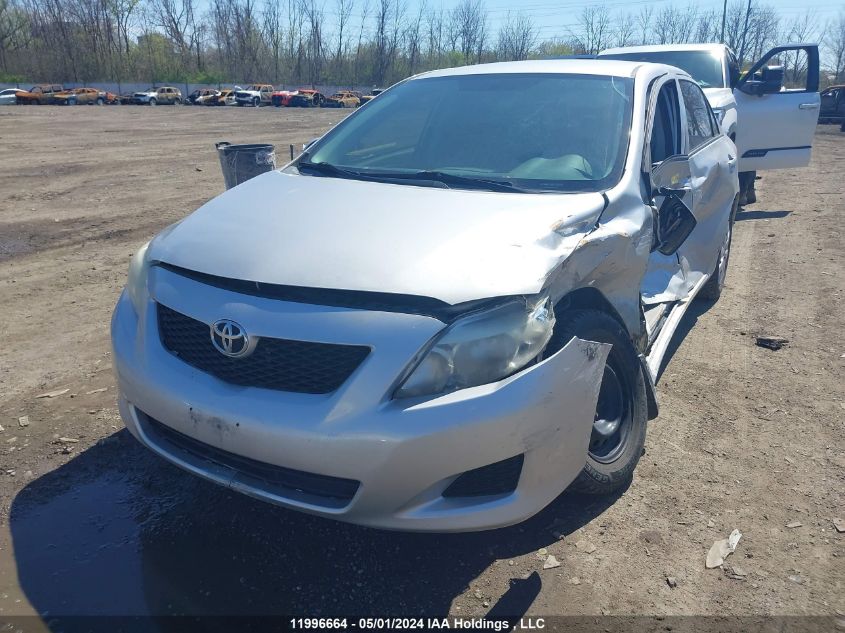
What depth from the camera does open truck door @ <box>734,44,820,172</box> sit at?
8672mm

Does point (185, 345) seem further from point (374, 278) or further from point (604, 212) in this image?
point (604, 212)

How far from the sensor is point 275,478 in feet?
7.63

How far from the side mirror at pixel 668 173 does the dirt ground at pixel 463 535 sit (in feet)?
4.14

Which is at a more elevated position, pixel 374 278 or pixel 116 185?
pixel 374 278

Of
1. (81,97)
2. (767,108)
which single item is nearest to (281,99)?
(81,97)

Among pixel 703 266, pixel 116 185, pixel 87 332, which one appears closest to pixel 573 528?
pixel 703 266

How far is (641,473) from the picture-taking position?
3.25 m

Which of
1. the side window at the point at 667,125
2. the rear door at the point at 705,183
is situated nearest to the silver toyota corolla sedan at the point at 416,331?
the side window at the point at 667,125

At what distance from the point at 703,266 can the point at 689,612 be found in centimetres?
308

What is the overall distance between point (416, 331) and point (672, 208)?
211cm

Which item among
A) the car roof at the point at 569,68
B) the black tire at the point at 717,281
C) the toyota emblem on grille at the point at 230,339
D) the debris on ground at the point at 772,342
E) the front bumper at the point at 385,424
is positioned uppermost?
the car roof at the point at 569,68

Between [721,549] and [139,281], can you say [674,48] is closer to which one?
[721,549]

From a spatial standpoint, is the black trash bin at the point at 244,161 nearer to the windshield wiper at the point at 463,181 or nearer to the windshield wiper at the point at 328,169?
the windshield wiper at the point at 328,169

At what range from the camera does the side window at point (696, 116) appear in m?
4.61
